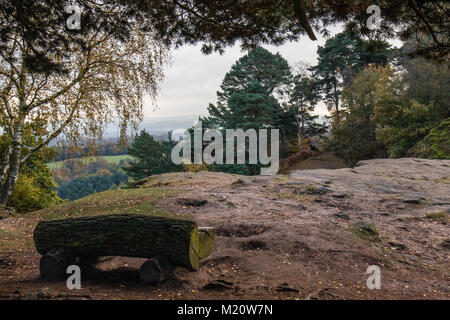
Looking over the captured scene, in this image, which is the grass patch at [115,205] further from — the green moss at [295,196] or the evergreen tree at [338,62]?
the evergreen tree at [338,62]

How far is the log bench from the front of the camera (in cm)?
400

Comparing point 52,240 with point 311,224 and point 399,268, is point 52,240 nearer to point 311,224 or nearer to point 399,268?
point 311,224

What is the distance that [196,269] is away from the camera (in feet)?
13.9

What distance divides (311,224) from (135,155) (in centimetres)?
2706

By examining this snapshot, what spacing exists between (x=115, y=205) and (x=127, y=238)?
506 cm

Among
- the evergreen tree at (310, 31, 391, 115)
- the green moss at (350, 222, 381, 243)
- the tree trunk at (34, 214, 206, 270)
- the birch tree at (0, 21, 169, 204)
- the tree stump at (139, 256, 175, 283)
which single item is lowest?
the green moss at (350, 222, 381, 243)

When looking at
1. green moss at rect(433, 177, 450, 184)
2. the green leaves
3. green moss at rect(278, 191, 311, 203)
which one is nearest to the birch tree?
green moss at rect(278, 191, 311, 203)

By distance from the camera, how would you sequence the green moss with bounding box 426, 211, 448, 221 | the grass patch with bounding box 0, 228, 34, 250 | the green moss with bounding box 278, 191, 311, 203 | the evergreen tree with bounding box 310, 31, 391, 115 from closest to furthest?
the grass patch with bounding box 0, 228, 34, 250
the green moss with bounding box 426, 211, 448, 221
the green moss with bounding box 278, 191, 311, 203
the evergreen tree with bounding box 310, 31, 391, 115

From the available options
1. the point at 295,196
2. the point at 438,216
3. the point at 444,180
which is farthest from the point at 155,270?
the point at 444,180

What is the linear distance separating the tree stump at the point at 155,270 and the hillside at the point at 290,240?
0.11m

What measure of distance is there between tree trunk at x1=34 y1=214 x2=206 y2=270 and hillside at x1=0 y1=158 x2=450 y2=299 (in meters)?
0.40

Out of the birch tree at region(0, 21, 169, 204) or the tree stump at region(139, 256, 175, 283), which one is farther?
the birch tree at region(0, 21, 169, 204)

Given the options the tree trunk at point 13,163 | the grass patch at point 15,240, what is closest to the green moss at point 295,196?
the grass patch at point 15,240

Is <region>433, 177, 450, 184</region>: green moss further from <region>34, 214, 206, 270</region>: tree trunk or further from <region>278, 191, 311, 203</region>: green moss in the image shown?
<region>34, 214, 206, 270</region>: tree trunk
